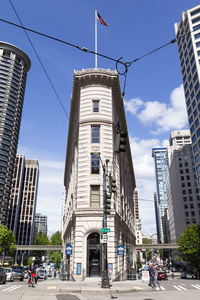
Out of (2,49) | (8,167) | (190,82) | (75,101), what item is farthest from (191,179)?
(2,49)

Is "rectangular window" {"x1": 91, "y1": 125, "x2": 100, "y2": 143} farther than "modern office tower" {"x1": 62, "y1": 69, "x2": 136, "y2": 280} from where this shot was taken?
Yes

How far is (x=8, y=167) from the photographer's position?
356ft

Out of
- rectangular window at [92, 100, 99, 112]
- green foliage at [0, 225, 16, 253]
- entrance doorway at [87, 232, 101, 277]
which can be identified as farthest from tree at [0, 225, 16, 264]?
rectangular window at [92, 100, 99, 112]

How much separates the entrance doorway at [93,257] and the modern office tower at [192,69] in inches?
2033

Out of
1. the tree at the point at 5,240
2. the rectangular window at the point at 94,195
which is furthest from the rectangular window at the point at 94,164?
the tree at the point at 5,240

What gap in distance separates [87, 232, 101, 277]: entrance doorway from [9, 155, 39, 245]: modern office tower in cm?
12927

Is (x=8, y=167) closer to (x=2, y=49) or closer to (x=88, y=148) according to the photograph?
(x=2, y=49)

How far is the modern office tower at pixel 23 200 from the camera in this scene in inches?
5762

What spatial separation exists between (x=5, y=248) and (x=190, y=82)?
67855 millimetres

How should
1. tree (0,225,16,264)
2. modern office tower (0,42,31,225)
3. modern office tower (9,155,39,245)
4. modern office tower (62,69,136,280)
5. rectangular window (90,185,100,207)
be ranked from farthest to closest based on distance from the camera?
modern office tower (9,155,39,245)
modern office tower (0,42,31,225)
tree (0,225,16,264)
rectangular window (90,185,100,207)
modern office tower (62,69,136,280)

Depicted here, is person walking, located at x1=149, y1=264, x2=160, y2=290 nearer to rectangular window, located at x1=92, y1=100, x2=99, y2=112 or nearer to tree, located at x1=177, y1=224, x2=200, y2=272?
rectangular window, located at x1=92, y1=100, x2=99, y2=112

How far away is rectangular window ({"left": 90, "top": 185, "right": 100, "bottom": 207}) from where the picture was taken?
28141 millimetres

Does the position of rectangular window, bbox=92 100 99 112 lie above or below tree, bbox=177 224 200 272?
above

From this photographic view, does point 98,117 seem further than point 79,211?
Yes
